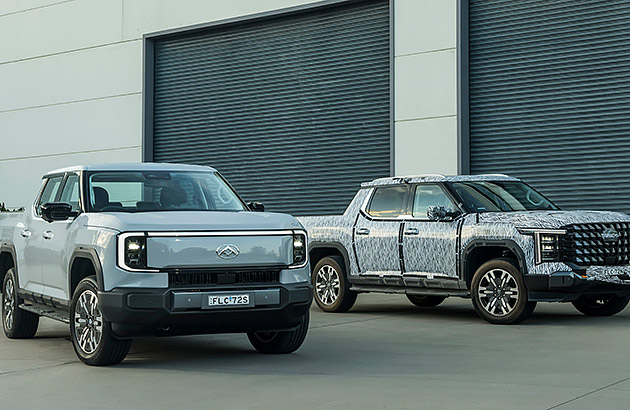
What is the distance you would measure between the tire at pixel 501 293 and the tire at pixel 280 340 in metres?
3.52

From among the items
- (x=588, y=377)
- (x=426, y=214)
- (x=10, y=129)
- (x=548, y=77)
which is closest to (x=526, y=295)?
(x=426, y=214)

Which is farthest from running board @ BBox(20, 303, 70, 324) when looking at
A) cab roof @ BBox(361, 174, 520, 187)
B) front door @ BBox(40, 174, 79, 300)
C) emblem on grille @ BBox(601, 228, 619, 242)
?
emblem on grille @ BBox(601, 228, 619, 242)

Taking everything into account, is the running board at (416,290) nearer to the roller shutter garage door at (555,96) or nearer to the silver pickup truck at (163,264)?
the silver pickup truck at (163,264)

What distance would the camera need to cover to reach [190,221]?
8.99 meters

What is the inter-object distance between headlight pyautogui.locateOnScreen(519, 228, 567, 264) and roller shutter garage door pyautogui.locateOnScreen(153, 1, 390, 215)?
929cm

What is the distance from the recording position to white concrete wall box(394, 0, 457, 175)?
65.3ft

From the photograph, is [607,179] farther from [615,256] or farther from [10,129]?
[10,129]

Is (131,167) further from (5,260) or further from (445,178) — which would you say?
(445,178)

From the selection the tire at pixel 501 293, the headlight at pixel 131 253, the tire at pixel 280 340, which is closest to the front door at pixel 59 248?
the headlight at pixel 131 253

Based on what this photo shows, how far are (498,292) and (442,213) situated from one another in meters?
1.26

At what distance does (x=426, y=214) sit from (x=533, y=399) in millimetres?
6405

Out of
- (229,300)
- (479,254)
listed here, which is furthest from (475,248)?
(229,300)

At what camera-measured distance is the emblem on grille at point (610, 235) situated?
487 inches

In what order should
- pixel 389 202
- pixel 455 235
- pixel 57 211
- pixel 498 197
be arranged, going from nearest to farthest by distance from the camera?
1. pixel 57 211
2. pixel 455 235
3. pixel 498 197
4. pixel 389 202
